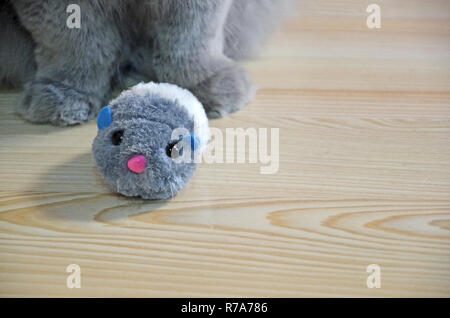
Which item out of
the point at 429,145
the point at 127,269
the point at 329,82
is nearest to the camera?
the point at 127,269

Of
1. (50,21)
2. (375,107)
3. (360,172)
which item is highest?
(50,21)

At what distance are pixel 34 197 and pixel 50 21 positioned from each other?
1.02ft

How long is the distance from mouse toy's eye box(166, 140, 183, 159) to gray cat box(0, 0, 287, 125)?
0.23m

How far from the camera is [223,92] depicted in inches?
38.9

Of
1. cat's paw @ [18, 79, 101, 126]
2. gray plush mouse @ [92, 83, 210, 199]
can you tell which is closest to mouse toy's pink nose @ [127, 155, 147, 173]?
gray plush mouse @ [92, 83, 210, 199]

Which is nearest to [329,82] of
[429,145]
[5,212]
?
[429,145]

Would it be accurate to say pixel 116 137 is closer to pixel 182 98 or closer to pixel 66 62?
pixel 182 98

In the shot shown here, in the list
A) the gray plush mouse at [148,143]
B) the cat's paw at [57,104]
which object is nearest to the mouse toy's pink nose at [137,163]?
the gray plush mouse at [148,143]

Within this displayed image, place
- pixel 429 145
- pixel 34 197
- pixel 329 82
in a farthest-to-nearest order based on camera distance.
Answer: pixel 329 82
pixel 429 145
pixel 34 197

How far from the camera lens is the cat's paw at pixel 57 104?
3.10ft

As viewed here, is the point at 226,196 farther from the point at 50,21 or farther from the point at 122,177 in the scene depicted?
the point at 50,21

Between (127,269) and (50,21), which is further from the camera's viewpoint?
(50,21)

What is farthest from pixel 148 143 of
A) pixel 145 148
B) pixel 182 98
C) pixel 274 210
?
pixel 274 210

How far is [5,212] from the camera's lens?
790 mm
